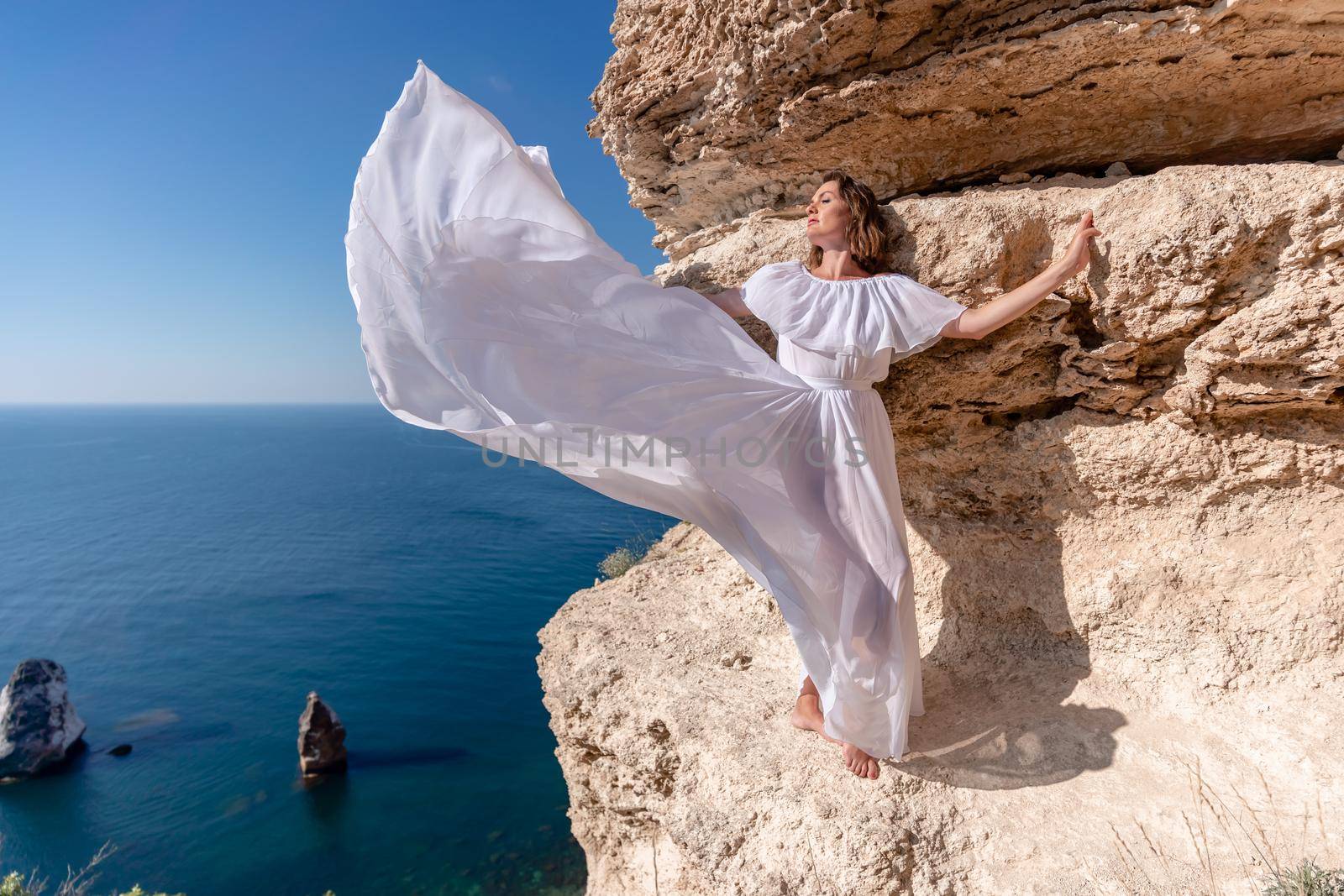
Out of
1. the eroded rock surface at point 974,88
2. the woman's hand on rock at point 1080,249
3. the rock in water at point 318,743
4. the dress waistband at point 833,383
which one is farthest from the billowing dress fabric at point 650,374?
the rock in water at point 318,743

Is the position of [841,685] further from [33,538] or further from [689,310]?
[33,538]

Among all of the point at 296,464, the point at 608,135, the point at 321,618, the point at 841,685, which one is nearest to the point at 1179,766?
the point at 841,685

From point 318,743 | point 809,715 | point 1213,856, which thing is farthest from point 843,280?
point 318,743

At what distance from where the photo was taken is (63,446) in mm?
121000

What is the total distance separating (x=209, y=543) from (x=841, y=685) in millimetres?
58539

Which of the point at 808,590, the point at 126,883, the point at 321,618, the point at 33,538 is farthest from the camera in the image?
the point at 33,538

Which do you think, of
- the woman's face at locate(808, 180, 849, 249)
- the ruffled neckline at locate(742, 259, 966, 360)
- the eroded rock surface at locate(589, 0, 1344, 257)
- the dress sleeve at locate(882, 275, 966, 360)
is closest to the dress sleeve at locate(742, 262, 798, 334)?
the ruffled neckline at locate(742, 259, 966, 360)

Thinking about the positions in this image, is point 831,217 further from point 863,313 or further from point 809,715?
point 809,715

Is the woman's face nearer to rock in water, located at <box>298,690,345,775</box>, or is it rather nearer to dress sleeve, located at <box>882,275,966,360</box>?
dress sleeve, located at <box>882,275,966,360</box>

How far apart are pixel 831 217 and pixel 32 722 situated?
25.5 m

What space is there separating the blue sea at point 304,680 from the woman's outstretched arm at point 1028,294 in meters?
11.2

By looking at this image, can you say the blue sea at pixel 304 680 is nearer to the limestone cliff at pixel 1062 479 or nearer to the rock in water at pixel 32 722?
the rock in water at pixel 32 722

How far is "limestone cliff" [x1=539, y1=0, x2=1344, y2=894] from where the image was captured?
2.23 metres

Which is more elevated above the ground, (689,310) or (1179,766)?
(689,310)
